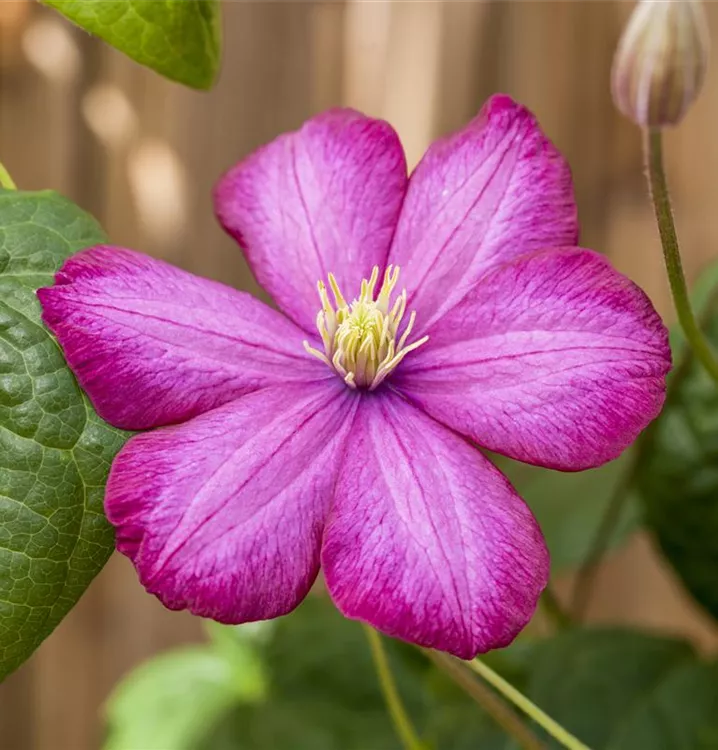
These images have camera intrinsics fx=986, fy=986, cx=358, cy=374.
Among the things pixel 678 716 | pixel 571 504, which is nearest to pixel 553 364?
pixel 678 716

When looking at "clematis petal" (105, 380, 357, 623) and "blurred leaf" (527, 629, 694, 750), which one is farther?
"blurred leaf" (527, 629, 694, 750)

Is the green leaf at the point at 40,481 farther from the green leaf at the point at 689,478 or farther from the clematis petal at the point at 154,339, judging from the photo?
the green leaf at the point at 689,478

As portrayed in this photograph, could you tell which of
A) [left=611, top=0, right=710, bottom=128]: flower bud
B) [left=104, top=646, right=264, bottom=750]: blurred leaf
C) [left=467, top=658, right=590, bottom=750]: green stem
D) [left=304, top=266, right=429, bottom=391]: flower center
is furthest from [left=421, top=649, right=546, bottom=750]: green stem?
[left=104, top=646, right=264, bottom=750]: blurred leaf

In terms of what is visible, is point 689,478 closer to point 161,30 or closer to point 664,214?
point 664,214

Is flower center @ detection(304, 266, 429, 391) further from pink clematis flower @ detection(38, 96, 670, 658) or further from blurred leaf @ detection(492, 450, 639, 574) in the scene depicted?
blurred leaf @ detection(492, 450, 639, 574)

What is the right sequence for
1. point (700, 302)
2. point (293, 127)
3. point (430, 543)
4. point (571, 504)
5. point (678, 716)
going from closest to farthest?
point (430, 543), point (678, 716), point (700, 302), point (571, 504), point (293, 127)

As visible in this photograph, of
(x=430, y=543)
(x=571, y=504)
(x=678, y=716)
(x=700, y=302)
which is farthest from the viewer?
(x=571, y=504)

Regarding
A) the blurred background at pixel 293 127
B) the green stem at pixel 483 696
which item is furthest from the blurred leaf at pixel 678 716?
the blurred background at pixel 293 127
